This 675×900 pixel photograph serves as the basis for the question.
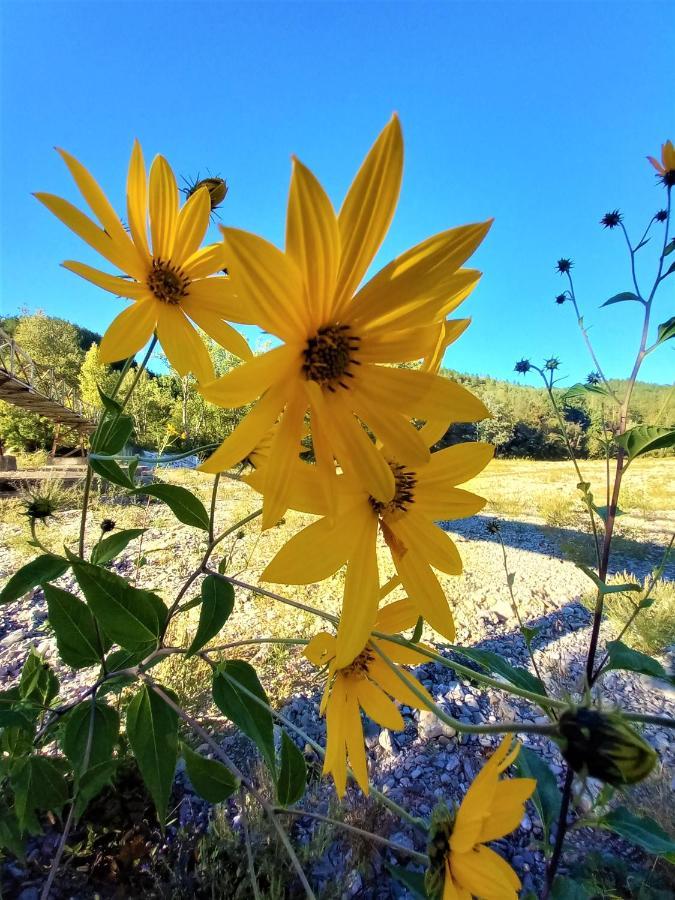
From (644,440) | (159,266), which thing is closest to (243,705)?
(159,266)

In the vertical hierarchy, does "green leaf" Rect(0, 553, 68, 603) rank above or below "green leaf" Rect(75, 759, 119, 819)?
above

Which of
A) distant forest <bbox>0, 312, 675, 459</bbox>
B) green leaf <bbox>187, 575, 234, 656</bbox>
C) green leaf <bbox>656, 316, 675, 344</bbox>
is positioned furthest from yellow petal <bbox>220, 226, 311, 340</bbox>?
distant forest <bbox>0, 312, 675, 459</bbox>

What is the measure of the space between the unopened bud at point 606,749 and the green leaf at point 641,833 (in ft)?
1.95

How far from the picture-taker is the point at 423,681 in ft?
7.13

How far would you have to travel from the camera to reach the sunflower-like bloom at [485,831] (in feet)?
1.45

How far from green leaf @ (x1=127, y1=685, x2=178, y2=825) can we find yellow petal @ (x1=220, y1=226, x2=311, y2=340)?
562mm

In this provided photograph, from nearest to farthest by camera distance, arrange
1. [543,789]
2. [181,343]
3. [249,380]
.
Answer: [249,380] → [181,343] → [543,789]

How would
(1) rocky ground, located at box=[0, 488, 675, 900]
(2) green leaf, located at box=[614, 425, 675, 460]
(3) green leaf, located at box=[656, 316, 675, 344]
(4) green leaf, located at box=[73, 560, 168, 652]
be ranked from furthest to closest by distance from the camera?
(1) rocky ground, located at box=[0, 488, 675, 900]
(3) green leaf, located at box=[656, 316, 675, 344]
(2) green leaf, located at box=[614, 425, 675, 460]
(4) green leaf, located at box=[73, 560, 168, 652]

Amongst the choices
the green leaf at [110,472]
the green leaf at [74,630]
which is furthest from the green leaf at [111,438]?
the green leaf at [74,630]

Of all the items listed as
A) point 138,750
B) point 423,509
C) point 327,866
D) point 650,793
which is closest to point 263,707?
point 138,750

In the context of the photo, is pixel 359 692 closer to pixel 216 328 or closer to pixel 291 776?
pixel 291 776

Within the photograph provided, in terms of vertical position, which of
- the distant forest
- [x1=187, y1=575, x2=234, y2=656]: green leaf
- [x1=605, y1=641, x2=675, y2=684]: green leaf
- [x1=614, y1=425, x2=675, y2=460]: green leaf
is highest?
the distant forest

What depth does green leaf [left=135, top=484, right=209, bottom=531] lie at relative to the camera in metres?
0.54

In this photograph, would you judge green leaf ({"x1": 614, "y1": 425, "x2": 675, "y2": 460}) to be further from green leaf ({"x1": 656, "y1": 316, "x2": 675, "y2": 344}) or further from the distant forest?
the distant forest
